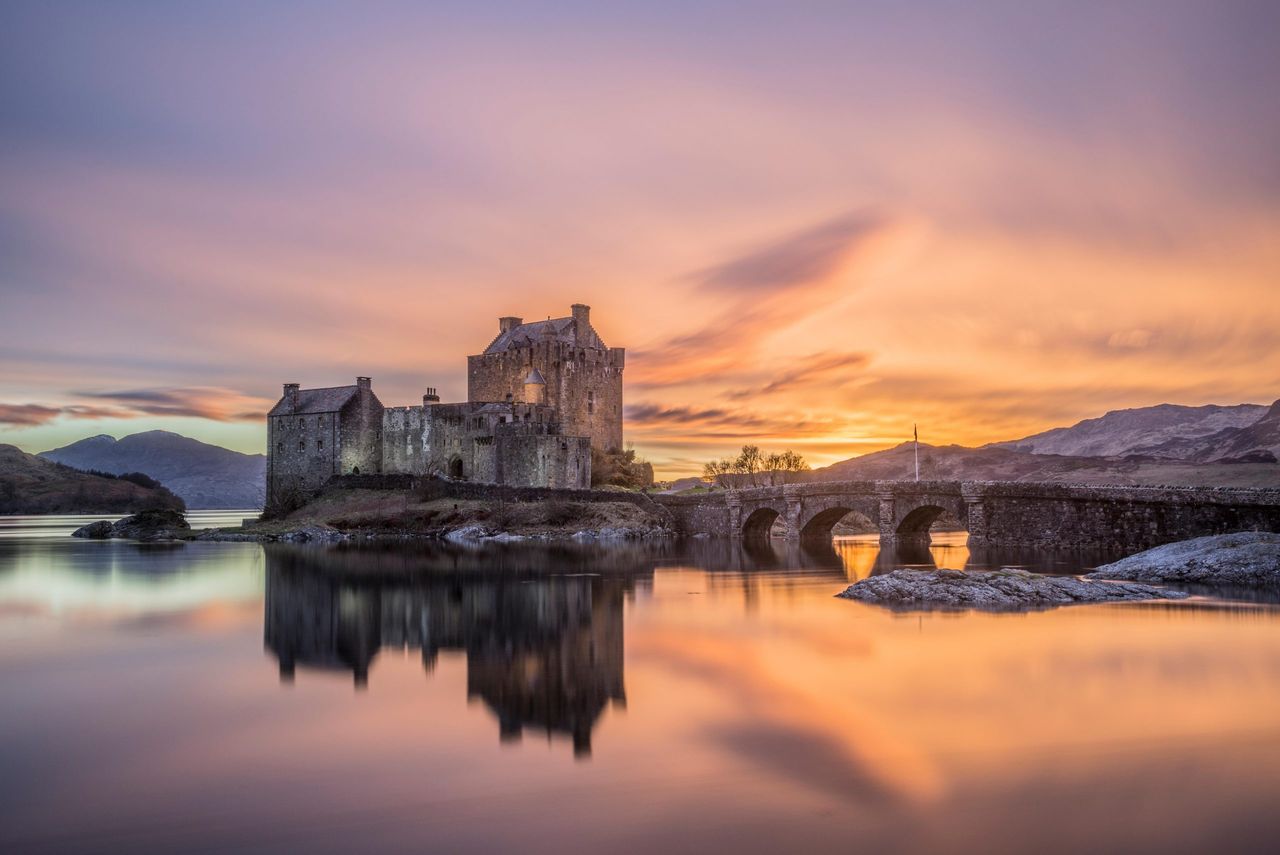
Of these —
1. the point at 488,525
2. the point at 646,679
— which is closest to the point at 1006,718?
the point at 646,679

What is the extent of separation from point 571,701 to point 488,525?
1867 inches

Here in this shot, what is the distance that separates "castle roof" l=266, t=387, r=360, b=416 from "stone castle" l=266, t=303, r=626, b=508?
0.11 metres

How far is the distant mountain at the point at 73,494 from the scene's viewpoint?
140988 millimetres

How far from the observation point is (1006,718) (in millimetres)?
12875

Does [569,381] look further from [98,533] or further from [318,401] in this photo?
[98,533]

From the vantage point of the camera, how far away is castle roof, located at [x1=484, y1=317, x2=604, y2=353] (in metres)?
74.9

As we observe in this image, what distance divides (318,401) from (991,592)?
59835 millimetres

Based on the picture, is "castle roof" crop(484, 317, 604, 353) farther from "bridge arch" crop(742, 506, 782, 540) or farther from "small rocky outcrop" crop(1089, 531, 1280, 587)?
"small rocky outcrop" crop(1089, 531, 1280, 587)

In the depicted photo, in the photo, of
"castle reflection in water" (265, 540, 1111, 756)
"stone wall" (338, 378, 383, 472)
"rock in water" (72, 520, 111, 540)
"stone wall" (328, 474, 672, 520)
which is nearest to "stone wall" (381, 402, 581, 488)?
"stone wall" (338, 378, 383, 472)

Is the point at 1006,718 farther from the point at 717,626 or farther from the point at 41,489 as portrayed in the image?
the point at 41,489

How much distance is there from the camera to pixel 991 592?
24.8 meters

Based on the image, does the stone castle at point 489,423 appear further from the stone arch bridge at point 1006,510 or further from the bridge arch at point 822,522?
the bridge arch at point 822,522

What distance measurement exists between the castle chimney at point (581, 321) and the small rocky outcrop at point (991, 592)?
52.0 m

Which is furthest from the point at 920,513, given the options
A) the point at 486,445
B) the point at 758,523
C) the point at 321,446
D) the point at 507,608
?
the point at 321,446
